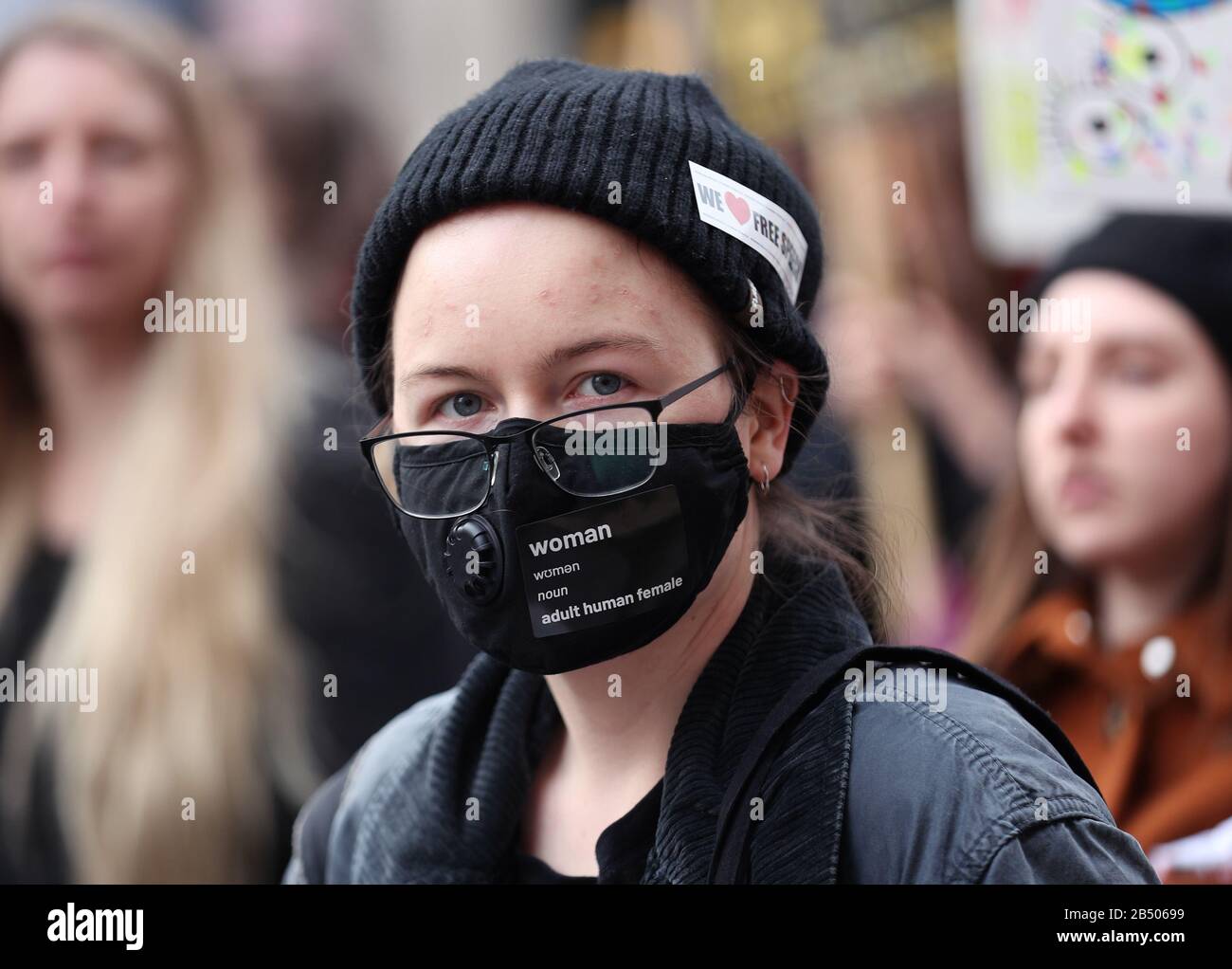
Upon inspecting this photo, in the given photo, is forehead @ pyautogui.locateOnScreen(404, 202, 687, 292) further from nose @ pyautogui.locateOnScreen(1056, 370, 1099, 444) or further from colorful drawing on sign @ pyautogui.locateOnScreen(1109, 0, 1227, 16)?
colorful drawing on sign @ pyautogui.locateOnScreen(1109, 0, 1227, 16)

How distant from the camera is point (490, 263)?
1755 millimetres

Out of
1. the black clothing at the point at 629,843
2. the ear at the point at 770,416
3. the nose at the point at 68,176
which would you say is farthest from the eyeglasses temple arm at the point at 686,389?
the nose at the point at 68,176

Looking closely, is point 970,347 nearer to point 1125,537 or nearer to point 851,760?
point 1125,537

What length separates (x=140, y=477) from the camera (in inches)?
149

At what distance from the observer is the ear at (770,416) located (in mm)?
1939

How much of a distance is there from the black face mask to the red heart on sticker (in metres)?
0.29

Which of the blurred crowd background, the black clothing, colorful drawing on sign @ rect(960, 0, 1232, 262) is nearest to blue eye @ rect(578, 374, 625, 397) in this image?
the black clothing

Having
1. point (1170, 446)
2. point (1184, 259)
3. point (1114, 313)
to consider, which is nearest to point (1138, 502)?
point (1170, 446)

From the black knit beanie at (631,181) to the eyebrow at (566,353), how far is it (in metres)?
0.13

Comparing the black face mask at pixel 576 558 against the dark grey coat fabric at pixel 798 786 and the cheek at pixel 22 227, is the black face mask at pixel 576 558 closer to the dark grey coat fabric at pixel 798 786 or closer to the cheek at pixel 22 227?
the dark grey coat fabric at pixel 798 786

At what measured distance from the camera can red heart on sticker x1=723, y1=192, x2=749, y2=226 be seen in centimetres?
187

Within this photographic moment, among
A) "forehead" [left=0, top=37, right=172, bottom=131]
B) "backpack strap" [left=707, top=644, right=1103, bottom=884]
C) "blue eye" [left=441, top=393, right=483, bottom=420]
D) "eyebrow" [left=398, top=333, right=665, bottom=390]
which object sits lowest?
"backpack strap" [left=707, top=644, right=1103, bottom=884]
